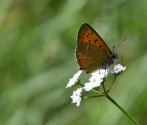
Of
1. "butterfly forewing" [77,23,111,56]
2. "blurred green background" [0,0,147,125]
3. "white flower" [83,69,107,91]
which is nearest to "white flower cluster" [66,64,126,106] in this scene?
"white flower" [83,69,107,91]

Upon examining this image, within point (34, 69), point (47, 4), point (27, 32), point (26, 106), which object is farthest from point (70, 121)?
point (47, 4)

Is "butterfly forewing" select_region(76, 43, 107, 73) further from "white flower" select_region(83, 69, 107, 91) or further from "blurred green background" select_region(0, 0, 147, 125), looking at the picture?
"blurred green background" select_region(0, 0, 147, 125)

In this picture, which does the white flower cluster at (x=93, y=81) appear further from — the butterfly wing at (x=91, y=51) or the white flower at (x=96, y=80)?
the butterfly wing at (x=91, y=51)

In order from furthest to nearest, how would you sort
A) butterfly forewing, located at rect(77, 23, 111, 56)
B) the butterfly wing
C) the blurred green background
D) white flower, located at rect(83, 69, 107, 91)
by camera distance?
1. the blurred green background
2. the butterfly wing
3. butterfly forewing, located at rect(77, 23, 111, 56)
4. white flower, located at rect(83, 69, 107, 91)

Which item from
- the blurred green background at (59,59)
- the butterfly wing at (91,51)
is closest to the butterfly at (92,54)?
the butterfly wing at (91,51)

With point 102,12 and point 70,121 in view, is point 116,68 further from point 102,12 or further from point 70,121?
point 102,12

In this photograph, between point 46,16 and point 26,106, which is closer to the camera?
point 26,106

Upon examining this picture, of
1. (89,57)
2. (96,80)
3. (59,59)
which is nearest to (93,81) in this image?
(96,80)
